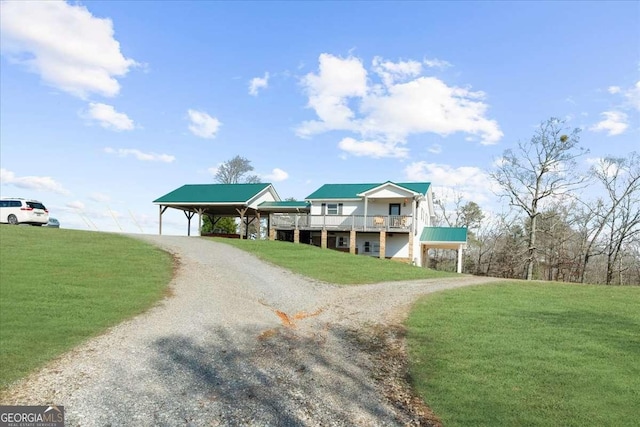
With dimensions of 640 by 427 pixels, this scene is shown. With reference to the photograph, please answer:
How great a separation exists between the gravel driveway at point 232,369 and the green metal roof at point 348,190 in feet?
70.1

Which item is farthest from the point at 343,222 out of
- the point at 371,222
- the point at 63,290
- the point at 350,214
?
the point at 63,290

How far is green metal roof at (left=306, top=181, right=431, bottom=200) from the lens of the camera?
113 ft

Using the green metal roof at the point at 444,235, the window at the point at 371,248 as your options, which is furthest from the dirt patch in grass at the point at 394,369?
the green metal roof at the point at 444,235

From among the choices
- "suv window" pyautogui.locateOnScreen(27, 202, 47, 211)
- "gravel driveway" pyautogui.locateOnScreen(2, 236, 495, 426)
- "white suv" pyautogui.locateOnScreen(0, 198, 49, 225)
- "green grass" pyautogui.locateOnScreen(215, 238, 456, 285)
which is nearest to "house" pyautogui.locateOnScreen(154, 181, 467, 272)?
"green grass" pyautogui.locateOnScreen(215, 238, 456, 285)

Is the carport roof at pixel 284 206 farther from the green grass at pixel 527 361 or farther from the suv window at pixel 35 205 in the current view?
the green grass at pixel 527 361

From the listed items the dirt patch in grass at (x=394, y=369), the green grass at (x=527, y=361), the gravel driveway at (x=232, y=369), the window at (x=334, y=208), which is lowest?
the dirt patch in grass at (x=394, y=369)

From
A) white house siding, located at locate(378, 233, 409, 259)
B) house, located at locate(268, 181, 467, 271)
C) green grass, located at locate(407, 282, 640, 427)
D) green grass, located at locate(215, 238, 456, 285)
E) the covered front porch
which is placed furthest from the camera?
white house siding, located at locate(378, 233, 409, 259)

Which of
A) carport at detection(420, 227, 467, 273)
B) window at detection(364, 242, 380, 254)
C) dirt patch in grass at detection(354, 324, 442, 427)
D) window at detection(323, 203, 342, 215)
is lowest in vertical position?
dirt patch in grass at detection(354, 324, 442, 427)

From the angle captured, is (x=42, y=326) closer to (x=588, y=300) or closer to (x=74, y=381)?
(x=74, y=381)

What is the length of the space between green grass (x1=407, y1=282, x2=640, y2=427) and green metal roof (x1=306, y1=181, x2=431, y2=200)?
68.1 feet

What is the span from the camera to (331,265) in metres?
22.4

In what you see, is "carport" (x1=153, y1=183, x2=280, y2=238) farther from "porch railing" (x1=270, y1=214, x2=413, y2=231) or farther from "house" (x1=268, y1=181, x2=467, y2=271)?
"porch railing" (x1=270, y1=214, x2=413, y2=231)

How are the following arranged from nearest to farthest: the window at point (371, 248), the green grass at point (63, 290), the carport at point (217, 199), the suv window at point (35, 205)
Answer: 1. the green grass at point (63, 290)
2. the suv window at point (35, 205)
3. the window at point (371, 248)
4. the carport at point (217, 199)

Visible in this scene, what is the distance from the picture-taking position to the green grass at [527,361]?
245 inches
